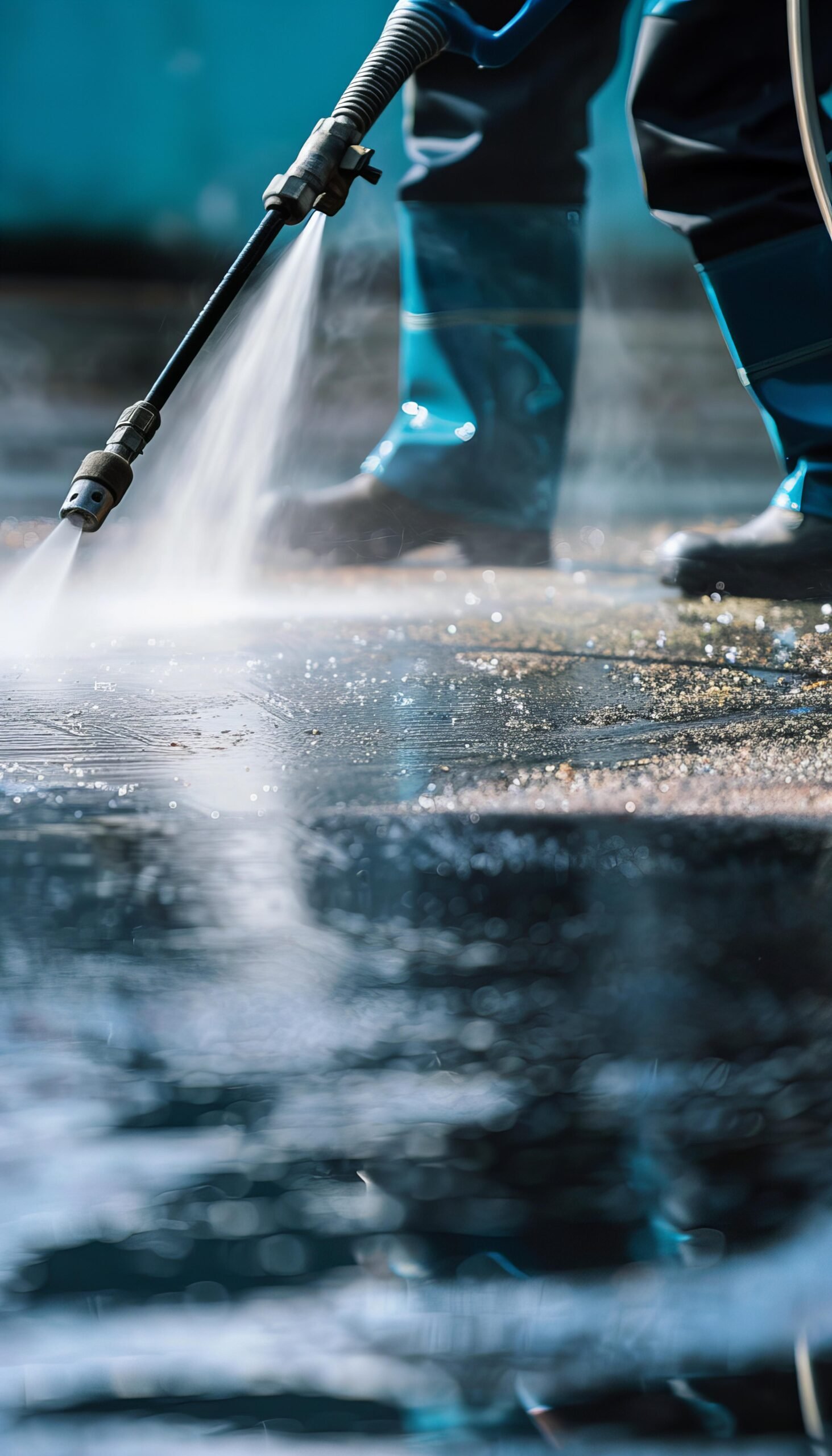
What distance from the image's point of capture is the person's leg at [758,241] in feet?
5.94

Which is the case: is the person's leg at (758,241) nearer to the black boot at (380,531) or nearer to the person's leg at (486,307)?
the person's leg at (486,307)

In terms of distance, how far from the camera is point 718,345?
13.3ft

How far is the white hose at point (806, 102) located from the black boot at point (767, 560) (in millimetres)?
488

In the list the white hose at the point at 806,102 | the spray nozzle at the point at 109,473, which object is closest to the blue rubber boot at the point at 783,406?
the white hose at the point at 806,102

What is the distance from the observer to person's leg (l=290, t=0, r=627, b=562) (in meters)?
2.08

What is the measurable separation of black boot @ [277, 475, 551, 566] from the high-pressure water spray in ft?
1.75

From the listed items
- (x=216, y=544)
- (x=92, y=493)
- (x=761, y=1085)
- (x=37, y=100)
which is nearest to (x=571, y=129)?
(x=216, y=544)

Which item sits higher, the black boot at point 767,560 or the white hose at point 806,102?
the white hose at point 806,102

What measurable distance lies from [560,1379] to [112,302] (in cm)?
434

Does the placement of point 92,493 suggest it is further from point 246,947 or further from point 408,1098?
point 408,1098

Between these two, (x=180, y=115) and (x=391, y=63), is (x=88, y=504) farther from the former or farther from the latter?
(x=180, y=115)

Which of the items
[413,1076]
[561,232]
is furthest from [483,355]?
[413,1076]

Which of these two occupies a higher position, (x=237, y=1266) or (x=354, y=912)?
(x=354, y=912)

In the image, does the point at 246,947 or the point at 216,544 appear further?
the point at 216,544
